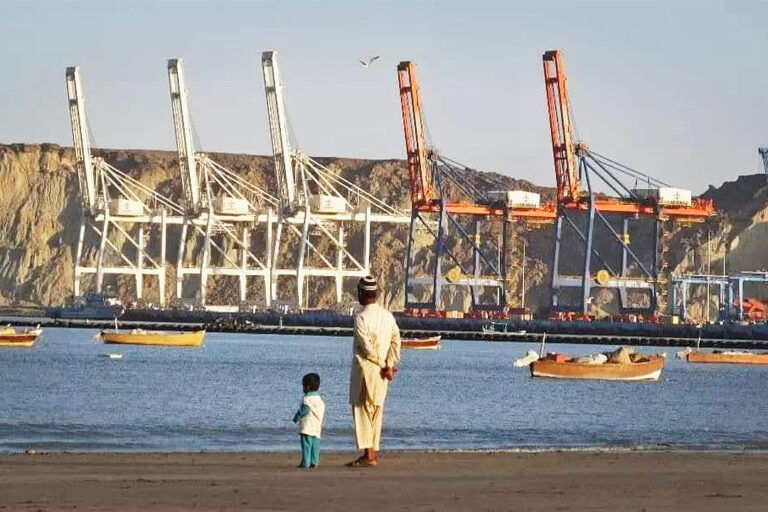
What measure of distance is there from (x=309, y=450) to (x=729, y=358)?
65.7 metres

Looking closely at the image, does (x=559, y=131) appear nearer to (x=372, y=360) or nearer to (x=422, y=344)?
(x=422, y=344)

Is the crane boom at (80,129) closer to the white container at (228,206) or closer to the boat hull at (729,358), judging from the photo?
the white container at (228,206)

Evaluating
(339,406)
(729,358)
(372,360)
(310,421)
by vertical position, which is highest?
(372,360)

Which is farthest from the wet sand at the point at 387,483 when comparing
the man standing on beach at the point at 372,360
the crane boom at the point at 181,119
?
the crane boom at the point at 181,119

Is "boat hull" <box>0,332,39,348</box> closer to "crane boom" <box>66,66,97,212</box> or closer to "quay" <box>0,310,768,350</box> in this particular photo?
"quay" <box>0,310,768,350</box>

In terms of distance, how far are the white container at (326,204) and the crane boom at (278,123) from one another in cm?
397

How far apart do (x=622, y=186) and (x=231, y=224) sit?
56.3 meters

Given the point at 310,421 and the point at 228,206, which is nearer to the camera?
the point at 310,421

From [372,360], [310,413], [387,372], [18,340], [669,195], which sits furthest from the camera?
[669,195]

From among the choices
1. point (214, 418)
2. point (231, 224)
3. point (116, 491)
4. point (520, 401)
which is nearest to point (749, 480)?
point (116, 491)

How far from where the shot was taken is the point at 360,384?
17.0m

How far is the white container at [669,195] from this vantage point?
408ft

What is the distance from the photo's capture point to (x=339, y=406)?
1531 inches

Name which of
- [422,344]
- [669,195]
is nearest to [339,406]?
[422,344]
